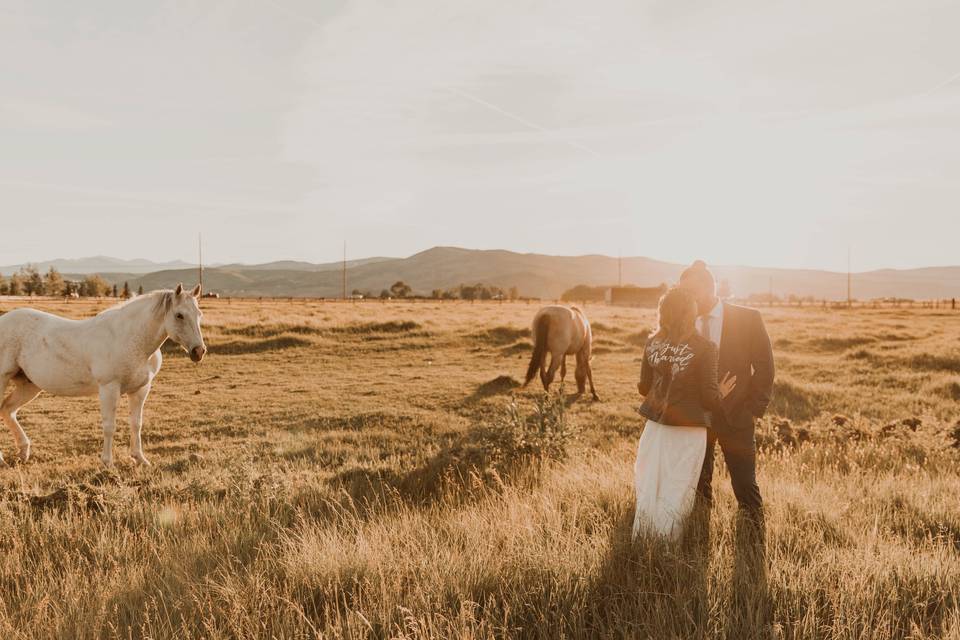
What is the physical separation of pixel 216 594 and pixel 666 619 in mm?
2562

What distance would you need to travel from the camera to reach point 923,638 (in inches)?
105

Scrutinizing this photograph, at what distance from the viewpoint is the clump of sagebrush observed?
6980mm

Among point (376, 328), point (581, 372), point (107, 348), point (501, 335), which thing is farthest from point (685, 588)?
point (376, 328)

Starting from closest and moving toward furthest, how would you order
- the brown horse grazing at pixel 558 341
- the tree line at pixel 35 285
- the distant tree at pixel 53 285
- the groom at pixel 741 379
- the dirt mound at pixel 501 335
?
the groom at pixel 741 379, the brown horse grazing at pixel 558 341, the dirt mound at pixel 501 335, the tree line at pixel 35 285, the distant tree at pixel 53 285

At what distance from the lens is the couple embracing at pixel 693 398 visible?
154 inches

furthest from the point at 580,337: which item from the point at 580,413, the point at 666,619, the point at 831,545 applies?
the point at 666,619

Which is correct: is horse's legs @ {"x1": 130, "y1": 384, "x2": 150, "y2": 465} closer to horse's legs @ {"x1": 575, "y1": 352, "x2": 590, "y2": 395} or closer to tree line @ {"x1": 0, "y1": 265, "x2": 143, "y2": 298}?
horse's legs @ {"x1": 575, "y1": 352, "x2": 590, "y2": 395}

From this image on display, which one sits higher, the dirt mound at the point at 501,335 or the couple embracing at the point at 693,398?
the couple embracing at the point at 693,398

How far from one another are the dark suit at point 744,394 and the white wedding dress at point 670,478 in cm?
65

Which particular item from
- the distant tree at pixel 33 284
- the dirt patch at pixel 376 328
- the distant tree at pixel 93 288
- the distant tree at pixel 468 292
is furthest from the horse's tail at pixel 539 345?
the distant tree at pixel 468 292

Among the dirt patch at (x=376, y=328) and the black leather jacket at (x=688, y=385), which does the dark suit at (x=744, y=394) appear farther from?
the dirt patch at (x=376, y=328)

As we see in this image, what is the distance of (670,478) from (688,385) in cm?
65

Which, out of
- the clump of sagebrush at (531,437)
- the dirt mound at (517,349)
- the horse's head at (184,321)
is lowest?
the dirt mound at (517,349)

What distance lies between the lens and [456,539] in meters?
3.81
